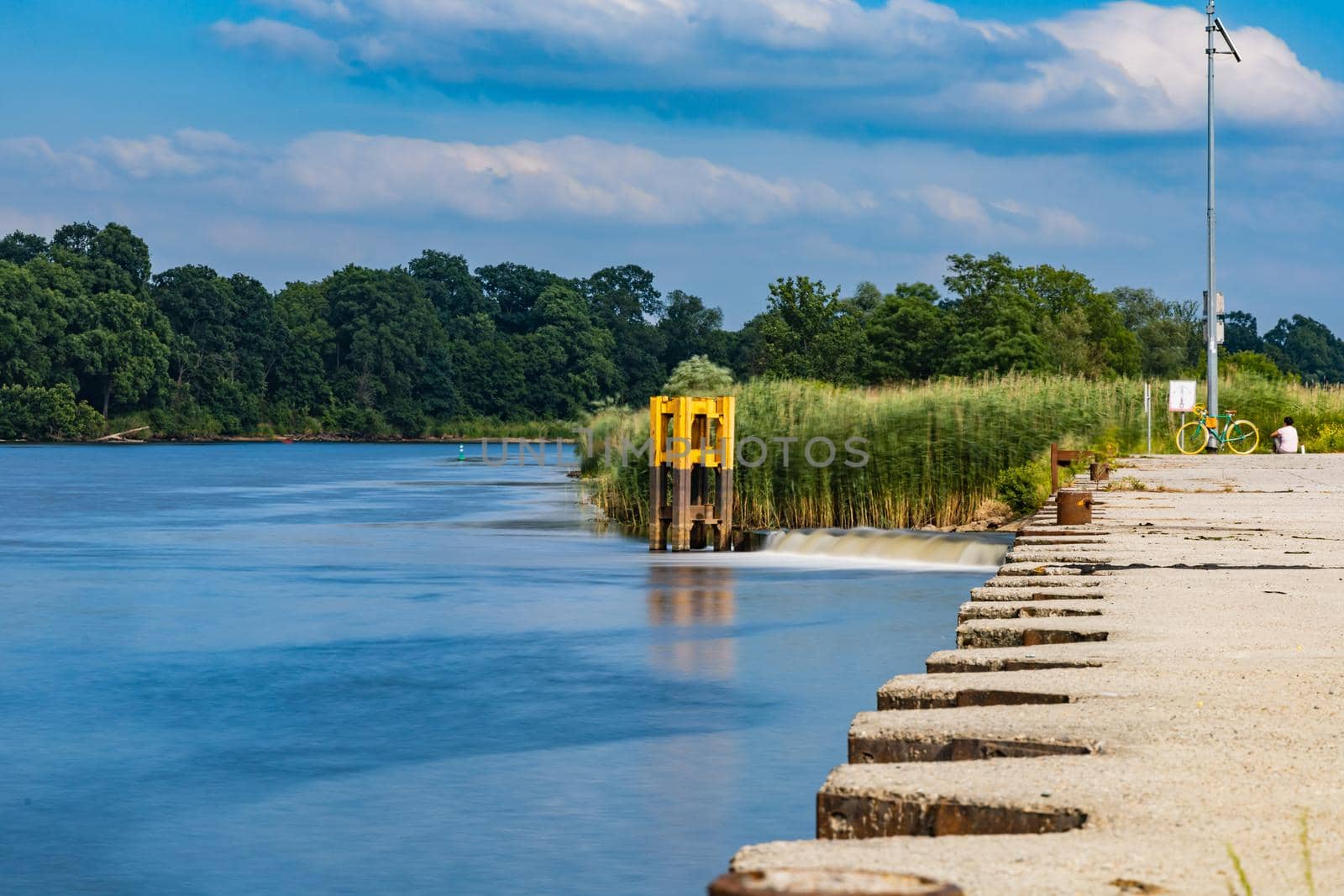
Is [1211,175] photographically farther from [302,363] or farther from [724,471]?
[302,363]

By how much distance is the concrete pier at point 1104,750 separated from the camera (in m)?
2.88

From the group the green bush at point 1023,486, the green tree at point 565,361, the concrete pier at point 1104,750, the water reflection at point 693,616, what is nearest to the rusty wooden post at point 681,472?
the water reflection at point 693,616

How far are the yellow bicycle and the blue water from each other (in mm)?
10283

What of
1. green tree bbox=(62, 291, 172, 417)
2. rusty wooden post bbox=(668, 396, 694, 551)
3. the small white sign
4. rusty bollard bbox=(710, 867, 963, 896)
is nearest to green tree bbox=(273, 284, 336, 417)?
green tree bbox=(62, 291, 172, 417)

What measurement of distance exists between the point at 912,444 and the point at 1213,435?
689 cm

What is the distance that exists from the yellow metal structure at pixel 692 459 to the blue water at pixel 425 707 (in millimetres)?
1047

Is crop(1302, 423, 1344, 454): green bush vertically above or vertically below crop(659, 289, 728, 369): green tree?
below

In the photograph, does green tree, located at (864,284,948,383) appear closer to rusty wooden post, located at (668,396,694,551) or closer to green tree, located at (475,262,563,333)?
rusty wooden post, located at (668,396,694,551)

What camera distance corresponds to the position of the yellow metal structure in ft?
89.6

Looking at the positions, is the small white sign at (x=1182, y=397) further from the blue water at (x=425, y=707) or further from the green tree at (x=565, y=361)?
the green tree at (x=565, y=361)

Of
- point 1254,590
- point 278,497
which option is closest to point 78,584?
point 1254,590

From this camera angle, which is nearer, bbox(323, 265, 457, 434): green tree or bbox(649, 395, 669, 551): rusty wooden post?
bbox(649, 395, 669, 551): rusty wooden post

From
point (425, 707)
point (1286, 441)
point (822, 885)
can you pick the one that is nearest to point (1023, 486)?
point (1286, 441)

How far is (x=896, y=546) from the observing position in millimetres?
24969
